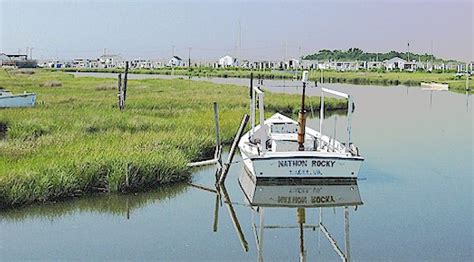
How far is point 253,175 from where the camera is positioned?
14578 mm

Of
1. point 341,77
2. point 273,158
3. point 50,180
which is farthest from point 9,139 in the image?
point 341,77

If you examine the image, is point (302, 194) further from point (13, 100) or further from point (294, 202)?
point (13, 100)

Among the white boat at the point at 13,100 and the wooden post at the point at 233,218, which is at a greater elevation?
the white boat at the point at 13,100

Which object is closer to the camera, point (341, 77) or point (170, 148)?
point (170, 148)

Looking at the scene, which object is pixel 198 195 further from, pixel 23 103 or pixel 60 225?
pixel 23 103

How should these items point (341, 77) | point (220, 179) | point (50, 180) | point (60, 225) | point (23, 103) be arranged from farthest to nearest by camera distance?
point (341, 77), point (23, 103), point (220, 179), point (50, 180), point (60, 225)

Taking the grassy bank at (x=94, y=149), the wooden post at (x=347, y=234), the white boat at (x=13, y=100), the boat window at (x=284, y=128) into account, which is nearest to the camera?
the wooden post at (x=347, y=234)

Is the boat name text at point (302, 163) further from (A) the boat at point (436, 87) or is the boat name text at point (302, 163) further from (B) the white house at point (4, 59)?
(B) the white house at point (4, 59)

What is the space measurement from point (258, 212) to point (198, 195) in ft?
5.91

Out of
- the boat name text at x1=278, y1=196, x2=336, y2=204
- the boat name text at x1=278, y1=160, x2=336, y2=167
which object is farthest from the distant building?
the boat name text at x1=278, y1=196, x2=336, y2=204

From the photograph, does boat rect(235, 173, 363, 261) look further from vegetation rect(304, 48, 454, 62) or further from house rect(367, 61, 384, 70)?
vegetation rect(304, 48, 454, 62)

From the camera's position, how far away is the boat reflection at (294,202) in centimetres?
1159

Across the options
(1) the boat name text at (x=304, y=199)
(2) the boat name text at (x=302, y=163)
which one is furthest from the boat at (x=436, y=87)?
(1) the boat name text at (x=304, y=199)

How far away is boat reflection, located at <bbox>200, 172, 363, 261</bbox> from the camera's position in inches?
456
